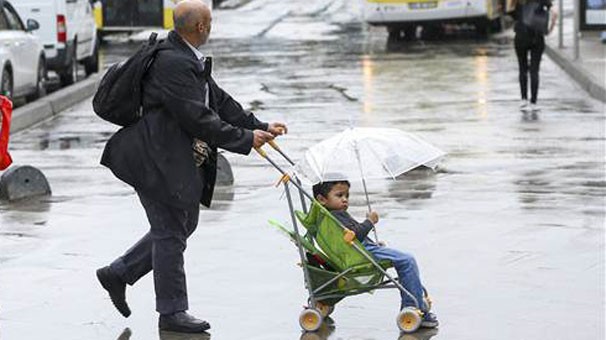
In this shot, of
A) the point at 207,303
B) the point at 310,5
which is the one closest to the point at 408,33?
the point at 310,5

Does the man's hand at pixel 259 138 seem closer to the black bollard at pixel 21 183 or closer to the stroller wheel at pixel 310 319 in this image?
the stroller wheel at pixel 310 319

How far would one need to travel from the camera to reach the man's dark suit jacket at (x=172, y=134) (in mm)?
7727

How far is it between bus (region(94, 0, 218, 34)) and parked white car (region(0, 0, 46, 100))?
1504cm

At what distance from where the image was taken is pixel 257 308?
28.4ft

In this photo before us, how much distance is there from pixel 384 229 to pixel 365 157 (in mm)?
3232

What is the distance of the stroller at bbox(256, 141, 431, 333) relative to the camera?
795cm

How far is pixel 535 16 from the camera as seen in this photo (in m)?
20.7

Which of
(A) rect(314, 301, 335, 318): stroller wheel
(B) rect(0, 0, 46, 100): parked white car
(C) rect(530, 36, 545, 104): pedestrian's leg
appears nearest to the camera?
(A) rect(314, 301, 335, 318): stroller wheel

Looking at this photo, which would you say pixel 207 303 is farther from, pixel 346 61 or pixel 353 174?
pixel 346 61

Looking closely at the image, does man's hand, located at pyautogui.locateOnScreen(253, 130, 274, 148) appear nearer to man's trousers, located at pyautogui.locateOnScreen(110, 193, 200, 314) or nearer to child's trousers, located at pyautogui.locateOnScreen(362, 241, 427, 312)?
man's trousers, located at pyautogui.locateOnScreen(110, 193, 200, 314)

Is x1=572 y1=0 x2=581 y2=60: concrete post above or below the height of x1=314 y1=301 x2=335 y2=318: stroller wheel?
below

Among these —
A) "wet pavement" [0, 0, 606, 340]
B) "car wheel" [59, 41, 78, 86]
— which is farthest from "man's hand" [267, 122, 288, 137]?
"car wheel" [59, 41, 78, 86]

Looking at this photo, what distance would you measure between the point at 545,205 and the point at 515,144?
4380 millimetres

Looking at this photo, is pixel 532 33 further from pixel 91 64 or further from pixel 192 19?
pixel 192 19
